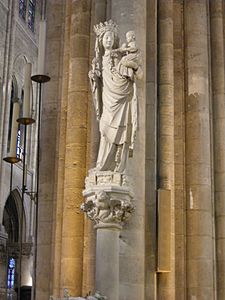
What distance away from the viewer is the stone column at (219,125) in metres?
10.4

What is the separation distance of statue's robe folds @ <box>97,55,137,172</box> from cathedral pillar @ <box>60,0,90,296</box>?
1.82 meters

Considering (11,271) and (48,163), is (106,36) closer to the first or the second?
(48,163)

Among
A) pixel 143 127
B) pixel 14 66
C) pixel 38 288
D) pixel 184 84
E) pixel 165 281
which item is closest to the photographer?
pixel 143 127

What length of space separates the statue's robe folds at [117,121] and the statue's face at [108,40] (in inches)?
10.4

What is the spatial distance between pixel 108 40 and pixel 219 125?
13.6ft

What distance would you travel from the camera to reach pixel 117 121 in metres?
7.33

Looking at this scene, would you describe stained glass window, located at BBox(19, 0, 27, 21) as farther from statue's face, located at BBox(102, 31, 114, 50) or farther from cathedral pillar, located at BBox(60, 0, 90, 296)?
statue's face, located at BBox(102, 31, 114, 50)

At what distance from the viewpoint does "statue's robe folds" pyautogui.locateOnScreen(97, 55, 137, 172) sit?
7.32m

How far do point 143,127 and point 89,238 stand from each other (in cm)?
174

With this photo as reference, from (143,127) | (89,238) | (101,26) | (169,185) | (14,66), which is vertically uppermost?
(14,66)

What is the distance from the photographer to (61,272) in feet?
29.6

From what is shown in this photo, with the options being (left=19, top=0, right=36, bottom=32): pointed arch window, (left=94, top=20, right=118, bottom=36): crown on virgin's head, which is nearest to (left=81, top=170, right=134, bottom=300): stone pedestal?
(left=94, top=20, right=118, bottom=36): crown on virgin's head

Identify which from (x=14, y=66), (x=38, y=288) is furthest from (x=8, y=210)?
(x=38, y=288)

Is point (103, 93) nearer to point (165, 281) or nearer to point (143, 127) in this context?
point (143, 127)
